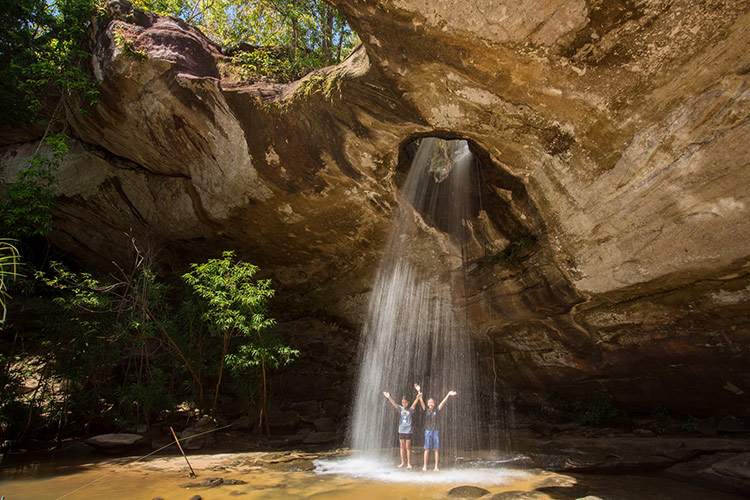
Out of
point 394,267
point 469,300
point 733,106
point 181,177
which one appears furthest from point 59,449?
point 733,106

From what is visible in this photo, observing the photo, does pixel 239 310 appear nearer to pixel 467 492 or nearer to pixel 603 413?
pixel 467 492

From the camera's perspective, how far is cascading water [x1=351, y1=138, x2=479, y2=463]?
349 inches

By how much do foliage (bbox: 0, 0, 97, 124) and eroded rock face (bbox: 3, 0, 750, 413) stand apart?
682 mm

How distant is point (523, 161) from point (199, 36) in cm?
702

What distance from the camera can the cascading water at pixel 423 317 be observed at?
8.86m

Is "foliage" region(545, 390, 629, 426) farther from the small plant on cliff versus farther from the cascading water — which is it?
the small plant on cliff

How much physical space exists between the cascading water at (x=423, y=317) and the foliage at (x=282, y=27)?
3.70 metres

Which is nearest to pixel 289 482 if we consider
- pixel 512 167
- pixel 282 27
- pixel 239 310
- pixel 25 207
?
pixel 239 310

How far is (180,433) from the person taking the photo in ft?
29.0

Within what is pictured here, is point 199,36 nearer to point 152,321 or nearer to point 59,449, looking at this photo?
point 152,321

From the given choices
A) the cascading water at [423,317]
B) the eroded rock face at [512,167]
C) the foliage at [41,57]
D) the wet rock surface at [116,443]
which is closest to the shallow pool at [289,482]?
the wet rock surface at [116,443]

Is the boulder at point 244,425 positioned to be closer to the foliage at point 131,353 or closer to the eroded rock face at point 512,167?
the foliage at point 131,353

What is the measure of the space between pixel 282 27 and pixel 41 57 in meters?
5.77

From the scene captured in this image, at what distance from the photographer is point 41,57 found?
30.9ft
